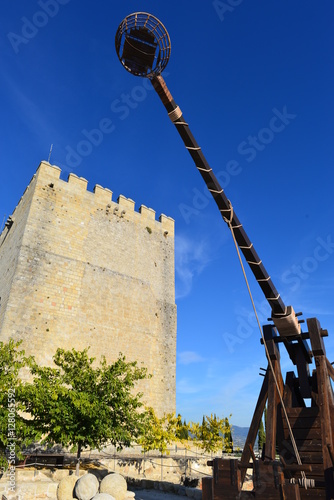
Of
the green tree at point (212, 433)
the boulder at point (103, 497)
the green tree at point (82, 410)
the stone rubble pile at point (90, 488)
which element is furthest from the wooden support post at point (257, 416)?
the green tree at point (212, 433)

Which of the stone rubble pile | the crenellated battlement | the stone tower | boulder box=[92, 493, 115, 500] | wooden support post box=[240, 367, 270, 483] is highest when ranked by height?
the crenellated battlement

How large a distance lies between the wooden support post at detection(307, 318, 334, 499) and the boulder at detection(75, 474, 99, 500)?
5597mm

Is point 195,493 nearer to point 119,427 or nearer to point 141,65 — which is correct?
point 119,427

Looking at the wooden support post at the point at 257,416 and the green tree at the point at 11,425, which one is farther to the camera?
the green tree at the point at 11,425

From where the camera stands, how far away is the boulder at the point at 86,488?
28.4 ft

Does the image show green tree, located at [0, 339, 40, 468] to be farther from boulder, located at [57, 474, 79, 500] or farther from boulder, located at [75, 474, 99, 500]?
boulder, located at [75, 474, 99, 500]

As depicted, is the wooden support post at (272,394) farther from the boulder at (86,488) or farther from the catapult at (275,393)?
the boulder at (86,488)

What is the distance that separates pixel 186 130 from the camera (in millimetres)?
6723

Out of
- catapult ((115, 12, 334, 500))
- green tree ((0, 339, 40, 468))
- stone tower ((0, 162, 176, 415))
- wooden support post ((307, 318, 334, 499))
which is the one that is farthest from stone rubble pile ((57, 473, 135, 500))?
stone tower ((0, 162, 176, 415))

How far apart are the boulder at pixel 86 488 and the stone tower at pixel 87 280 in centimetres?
877

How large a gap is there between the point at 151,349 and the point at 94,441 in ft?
34.3

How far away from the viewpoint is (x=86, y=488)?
8.73 meters

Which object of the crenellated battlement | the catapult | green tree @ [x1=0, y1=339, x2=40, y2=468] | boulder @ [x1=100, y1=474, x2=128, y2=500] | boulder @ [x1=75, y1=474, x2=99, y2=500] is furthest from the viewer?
the crenellated battlement

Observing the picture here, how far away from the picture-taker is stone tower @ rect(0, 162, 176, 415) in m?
17.7
